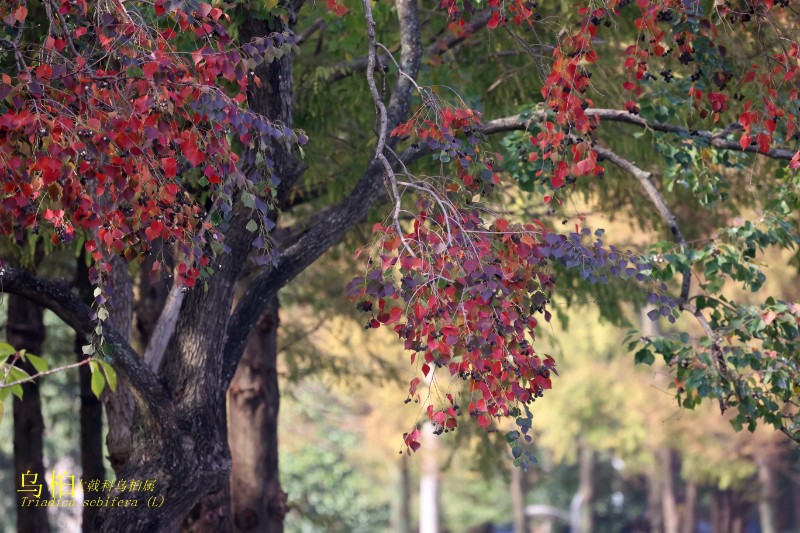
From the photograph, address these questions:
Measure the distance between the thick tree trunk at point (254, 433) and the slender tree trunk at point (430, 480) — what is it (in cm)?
1716

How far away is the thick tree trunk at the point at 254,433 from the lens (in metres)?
10.8

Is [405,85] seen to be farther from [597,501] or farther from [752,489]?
[597,501]

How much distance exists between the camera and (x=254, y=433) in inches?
426

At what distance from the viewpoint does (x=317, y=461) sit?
32.0 metres

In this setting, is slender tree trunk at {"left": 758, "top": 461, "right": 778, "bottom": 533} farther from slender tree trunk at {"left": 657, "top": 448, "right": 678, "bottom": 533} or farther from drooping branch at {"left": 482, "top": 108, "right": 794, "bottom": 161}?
drooping branch at {"left": 482, "top": 108, "right": 794, "bottom": 161}

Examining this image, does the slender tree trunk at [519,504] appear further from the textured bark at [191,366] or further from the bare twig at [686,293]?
the textured bark at [191,366]

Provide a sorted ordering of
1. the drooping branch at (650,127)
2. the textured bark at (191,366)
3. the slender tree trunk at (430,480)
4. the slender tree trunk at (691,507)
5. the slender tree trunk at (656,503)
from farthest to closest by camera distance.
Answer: the slender tree trunk at (656,503), the slender tree trunk at (691,507), the slender tree trunk at (430,480), the drooping branch at (650,127), the textured bark at (191,366)

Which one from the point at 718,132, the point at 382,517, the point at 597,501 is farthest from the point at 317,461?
the point at 718,132

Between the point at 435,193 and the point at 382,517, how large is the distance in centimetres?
3410

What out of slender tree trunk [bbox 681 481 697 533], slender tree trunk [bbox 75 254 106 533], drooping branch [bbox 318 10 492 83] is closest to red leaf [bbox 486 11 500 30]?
drooping branch [bbox 318 10 492 83]

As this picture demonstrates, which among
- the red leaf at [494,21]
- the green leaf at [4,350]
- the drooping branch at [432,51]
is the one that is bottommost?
the green leaf at [4,350]

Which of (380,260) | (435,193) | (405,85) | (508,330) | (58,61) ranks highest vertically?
(405,85)

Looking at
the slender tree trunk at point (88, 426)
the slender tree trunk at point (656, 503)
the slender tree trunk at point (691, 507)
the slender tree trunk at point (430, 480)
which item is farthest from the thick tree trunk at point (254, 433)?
the slender tree trunk at point (691, 507)

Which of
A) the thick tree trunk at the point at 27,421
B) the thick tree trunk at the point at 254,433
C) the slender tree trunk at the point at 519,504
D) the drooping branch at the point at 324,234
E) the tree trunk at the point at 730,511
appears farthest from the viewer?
the tree trunk at the point at 730,511
